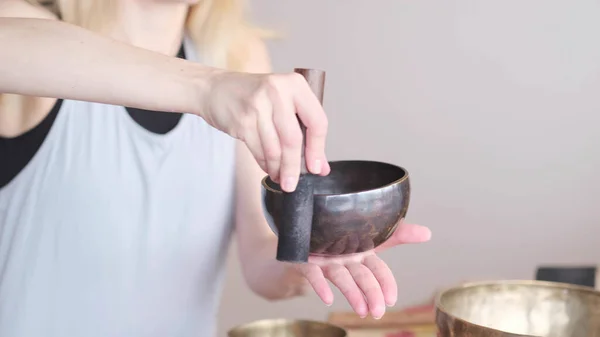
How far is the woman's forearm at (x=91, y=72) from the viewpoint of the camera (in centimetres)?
67

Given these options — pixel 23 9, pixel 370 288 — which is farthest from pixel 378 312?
pixel 23 9

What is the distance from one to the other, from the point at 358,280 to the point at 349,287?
1cm

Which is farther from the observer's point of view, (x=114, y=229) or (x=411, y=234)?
(x=114, y=229)

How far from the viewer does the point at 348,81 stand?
215 cm

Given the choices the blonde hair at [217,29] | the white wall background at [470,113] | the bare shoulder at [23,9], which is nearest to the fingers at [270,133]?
the bare shoulder at [23,9]

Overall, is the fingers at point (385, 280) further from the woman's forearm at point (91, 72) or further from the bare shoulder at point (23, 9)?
the bare shoulder at point (23, 9)

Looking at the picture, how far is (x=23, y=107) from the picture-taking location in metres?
0.98

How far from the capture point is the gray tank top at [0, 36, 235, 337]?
104cm

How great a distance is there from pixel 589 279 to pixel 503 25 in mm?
746

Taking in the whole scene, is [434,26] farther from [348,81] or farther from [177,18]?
[177,18]

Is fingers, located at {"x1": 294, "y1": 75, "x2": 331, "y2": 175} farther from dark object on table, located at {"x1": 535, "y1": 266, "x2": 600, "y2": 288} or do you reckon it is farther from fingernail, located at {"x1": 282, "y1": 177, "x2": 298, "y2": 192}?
dark object on table, located at {"x1": 535, "y1": 266, "x2": 600, "y2": 288}

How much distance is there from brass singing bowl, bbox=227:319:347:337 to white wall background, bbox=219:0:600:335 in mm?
1358

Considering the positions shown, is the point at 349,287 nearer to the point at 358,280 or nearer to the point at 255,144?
the point at 358,280

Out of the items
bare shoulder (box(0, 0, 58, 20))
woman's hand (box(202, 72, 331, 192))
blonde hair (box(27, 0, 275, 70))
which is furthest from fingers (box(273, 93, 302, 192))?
blonde hair (box(27, 0, 275, 70))
